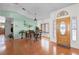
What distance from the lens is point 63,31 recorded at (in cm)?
352

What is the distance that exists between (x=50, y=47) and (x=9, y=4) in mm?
1454

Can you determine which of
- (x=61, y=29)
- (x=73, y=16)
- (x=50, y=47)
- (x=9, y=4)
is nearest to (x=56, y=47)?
(x=50, y=47)

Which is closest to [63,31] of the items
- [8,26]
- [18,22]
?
[18,22]

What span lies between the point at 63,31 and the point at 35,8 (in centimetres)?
90

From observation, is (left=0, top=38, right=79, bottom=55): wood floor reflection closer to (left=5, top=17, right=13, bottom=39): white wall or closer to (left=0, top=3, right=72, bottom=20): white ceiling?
(left=5, top=17, right=13, bottom=39): white wall

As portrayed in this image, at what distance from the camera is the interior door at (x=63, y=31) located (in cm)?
345

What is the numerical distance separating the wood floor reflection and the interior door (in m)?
0.15

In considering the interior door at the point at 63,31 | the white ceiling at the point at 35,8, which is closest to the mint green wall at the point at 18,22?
the white ceiling at the point at 35,8

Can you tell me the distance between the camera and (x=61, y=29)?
11.5ft

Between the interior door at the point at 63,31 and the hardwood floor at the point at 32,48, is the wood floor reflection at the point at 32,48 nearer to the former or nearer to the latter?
the hardwood floor at the point at 32,48

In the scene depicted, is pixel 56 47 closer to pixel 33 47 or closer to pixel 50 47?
pixel 50 47

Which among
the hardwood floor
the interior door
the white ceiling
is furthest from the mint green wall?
the interior door

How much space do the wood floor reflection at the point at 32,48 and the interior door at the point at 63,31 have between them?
147mm

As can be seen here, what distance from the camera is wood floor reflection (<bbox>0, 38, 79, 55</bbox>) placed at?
3.41 m
